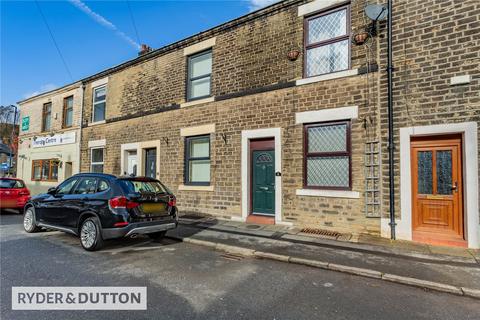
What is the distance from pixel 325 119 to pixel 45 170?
17.1m

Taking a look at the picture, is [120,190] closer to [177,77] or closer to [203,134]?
[203,134]

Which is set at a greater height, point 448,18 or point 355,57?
point 448,18

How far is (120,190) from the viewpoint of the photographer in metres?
5.48

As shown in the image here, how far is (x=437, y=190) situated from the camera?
6066 millimetres

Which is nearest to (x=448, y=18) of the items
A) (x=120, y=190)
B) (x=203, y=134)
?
(x=203, y=134)

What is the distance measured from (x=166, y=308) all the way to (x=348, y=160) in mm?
5466

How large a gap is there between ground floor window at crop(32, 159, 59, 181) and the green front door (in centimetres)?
1313

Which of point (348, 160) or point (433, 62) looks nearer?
point (433, 62)

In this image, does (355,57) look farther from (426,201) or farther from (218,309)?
(218,309)

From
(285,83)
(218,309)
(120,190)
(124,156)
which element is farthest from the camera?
(124,156)

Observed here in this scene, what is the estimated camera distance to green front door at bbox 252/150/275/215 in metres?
8.20

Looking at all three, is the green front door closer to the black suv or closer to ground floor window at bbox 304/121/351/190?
ground floor window at bbox 304/121/351/190

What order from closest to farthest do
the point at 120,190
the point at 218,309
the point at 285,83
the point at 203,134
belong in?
the point at 218,309 → the point at 120,190 → the point at 285,83 → the point at 203,134

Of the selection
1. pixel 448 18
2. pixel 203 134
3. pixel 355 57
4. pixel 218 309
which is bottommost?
pixel 218 309
